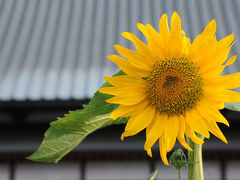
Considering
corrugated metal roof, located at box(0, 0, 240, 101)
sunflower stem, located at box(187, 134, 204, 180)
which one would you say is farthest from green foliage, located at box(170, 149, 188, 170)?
corrugated metal roof, located at box(0, 0, 240, 101)

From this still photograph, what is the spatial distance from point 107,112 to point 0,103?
221cm

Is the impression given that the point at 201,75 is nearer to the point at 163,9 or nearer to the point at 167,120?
the point at 167,120

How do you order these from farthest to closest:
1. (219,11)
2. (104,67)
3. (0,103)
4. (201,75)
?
(219,11) < (104,67) < (0,103) < (201,75)

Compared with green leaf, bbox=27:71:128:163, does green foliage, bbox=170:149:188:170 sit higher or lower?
lower

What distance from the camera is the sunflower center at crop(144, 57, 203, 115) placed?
1.16 feet

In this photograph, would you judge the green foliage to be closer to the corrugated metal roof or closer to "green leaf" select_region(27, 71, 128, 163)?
"green leaf" select_region(27, 71, 128, 163)

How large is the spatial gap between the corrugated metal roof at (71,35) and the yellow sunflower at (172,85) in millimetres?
2114

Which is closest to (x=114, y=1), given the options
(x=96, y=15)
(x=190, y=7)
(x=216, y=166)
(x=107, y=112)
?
(x=96, y=15)

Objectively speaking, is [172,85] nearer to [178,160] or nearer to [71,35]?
[178,160]

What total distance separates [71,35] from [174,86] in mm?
3063

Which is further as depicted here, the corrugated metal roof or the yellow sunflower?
the corrugated metal roof

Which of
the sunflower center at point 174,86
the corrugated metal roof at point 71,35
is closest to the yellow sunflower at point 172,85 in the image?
the sunflower center at point 174,86

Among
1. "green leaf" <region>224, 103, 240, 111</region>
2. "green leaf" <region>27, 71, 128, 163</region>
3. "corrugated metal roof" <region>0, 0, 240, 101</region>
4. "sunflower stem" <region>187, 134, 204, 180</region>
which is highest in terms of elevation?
"corrugated metal roof" <region>0, 0, 240, 101</region>

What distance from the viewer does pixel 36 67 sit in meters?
2.99
